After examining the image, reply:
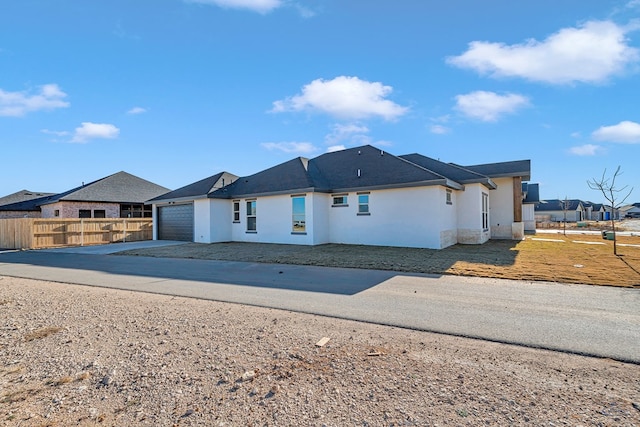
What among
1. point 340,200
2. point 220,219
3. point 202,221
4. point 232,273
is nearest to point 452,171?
point 340,200

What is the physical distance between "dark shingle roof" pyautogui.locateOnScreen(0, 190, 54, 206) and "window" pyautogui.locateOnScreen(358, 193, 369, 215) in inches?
1557

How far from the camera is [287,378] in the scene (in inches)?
142

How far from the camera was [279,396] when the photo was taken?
10.8 feet

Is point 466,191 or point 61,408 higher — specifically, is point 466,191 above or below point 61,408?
above

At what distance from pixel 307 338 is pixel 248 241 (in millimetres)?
16509

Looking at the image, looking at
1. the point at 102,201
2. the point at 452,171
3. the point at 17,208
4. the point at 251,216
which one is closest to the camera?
the point at 452,171

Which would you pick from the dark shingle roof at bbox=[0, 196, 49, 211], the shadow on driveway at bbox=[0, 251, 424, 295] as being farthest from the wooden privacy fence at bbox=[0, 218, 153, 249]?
the dark shingle roof at bbox=[0, 196, 49, 211]

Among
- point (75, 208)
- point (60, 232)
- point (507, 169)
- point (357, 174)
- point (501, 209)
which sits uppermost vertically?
point (507, 169)

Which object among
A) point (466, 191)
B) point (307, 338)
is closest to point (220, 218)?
point (466, 191)

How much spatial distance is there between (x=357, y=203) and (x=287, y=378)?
1473cm

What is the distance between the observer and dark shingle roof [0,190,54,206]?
36.9 metres

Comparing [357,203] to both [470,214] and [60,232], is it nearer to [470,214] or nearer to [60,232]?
[470,214]

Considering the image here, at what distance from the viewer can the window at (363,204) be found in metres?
17.6

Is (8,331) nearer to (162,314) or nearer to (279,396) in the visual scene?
(162,314)
